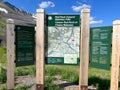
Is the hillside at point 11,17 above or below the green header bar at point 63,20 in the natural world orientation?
above

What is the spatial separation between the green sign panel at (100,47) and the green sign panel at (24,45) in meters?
1.65

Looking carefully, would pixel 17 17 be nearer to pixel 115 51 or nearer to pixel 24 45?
pixel 24 45

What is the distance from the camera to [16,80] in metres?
8.81

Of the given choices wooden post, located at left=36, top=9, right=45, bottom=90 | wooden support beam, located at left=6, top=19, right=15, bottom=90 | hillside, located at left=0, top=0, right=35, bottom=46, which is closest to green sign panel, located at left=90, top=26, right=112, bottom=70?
wooden post, located at left=36, top=9, right=45, bottom=90

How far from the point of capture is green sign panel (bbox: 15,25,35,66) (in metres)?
7.08

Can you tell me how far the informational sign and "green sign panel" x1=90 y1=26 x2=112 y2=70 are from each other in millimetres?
427

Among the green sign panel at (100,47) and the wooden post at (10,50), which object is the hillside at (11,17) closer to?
the wooden post at (10,50)

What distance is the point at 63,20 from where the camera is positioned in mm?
7117

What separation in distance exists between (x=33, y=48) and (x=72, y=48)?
1.09m

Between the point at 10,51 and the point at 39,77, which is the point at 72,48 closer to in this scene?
the point at 39,77

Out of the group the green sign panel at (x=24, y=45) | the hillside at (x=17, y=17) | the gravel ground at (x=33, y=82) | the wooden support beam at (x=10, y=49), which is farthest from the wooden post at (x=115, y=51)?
the hillside at (x=17, y=17)

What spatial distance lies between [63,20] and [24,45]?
4.14 ft

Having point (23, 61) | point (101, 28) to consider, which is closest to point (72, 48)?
point (101, 28)

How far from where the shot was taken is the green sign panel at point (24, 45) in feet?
23.2
